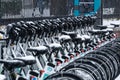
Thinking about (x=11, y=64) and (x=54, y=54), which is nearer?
(x=11, y=64)

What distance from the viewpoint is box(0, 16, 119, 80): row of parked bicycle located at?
4484 mm

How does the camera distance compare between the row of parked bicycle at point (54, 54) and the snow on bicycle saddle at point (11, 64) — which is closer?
the snow on bicycle saddle at point (11, 64)

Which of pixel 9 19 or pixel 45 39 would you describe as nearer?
pixel 45 39

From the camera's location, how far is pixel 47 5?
1939cm

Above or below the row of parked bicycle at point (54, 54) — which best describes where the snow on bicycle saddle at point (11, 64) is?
above

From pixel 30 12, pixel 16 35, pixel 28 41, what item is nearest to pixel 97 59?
pixel 16 35

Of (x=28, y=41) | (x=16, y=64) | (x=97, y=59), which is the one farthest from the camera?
(x=28, y=41)

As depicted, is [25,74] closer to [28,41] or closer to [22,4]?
[28,41]

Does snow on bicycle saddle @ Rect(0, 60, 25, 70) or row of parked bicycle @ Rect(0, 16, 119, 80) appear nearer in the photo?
snow on bicycle saddle @ Rect(0, 60, 25, 70)

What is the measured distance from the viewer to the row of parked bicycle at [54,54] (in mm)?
4484

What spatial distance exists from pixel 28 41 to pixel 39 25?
43 centimetres

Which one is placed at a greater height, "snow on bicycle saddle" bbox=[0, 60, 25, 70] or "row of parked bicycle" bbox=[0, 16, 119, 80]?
"snow on bicycle saddle" bbox=[0, 60, 25, 70]

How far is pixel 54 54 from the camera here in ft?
25.1

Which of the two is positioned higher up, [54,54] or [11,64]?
[11,64]
